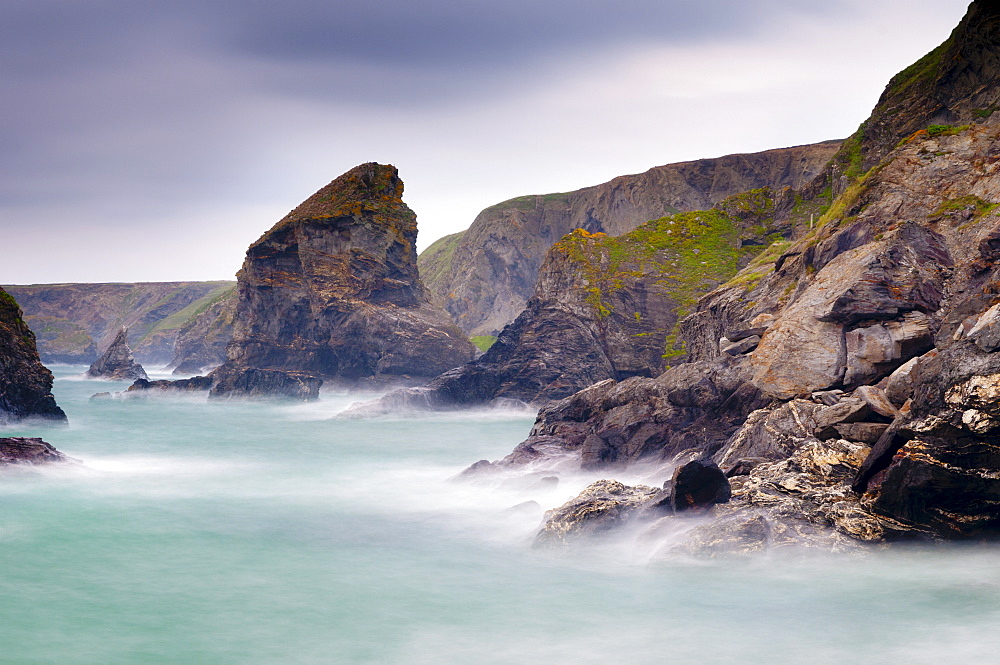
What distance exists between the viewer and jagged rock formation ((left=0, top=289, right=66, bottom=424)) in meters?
40.0

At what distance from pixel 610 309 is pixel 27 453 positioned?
40.0m

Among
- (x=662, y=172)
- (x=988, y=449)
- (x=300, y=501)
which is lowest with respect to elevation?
(x=300, y=501)

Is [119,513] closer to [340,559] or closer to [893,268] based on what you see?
[340,559]

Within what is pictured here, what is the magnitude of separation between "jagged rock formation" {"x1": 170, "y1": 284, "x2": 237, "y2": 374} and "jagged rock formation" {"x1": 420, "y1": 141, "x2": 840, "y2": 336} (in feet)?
117

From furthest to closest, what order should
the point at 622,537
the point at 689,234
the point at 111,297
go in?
the point at 111,297 → the point at 689,234 → the point at 622,537

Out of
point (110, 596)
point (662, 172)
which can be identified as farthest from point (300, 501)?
point (662, 172)

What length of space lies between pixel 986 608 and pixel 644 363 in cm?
4365

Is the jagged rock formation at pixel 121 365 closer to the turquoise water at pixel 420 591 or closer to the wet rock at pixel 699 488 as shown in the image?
the turquoise water at pixel 420 591

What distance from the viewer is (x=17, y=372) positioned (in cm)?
4097

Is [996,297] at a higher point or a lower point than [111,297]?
lower

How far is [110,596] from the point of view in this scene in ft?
50.9

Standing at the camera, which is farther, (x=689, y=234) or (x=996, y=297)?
(x=689, y=234)

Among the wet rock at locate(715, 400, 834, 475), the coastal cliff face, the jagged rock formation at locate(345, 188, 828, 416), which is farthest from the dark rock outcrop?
the jagged rock formation at locate(345, 188, 828, 416)

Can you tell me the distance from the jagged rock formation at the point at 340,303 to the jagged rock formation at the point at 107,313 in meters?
90.2
